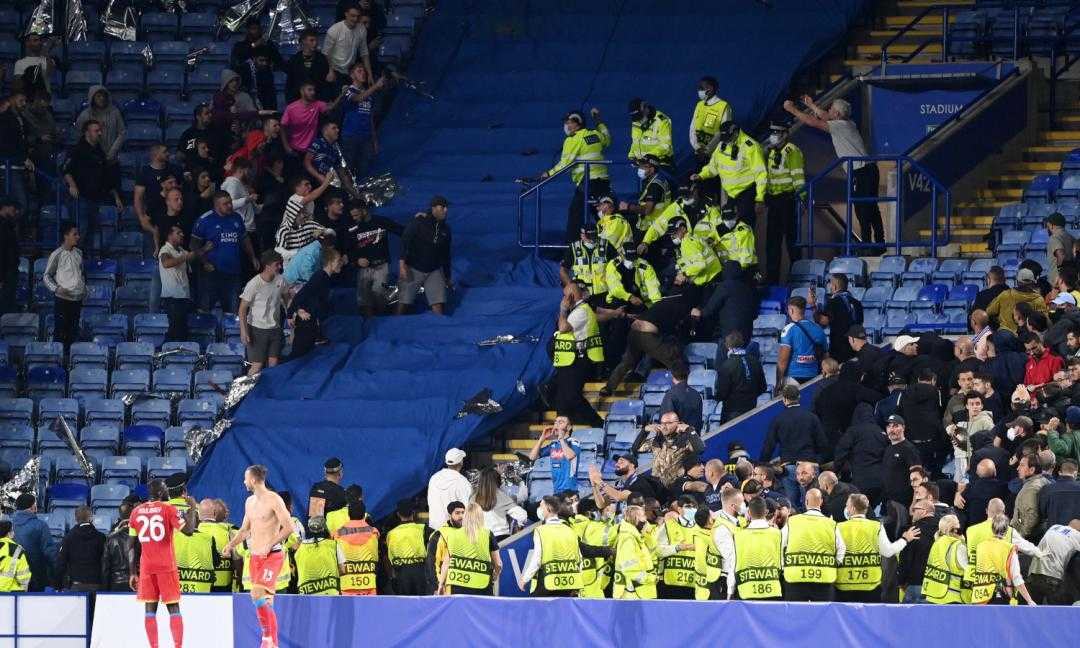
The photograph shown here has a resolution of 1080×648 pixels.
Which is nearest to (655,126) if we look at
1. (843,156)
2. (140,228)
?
(843,156)

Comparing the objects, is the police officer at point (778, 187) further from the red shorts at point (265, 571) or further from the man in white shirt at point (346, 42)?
the red shorts at point (265, 571)

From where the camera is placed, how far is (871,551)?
1828 cm

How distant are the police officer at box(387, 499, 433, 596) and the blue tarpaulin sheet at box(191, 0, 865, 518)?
273 centimetres

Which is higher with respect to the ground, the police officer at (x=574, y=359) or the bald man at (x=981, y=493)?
the police officer at (x=574, y=359)

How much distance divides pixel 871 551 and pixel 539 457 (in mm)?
5060

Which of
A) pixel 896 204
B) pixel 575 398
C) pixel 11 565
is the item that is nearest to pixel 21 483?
pixel 11 565

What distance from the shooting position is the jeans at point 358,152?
89.5 ft

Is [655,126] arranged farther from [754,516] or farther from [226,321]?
[754,516]

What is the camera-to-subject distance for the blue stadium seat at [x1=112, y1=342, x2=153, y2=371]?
81.6 feet

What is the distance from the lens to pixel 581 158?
25703mm

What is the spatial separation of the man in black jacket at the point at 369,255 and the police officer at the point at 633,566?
7.18 meters

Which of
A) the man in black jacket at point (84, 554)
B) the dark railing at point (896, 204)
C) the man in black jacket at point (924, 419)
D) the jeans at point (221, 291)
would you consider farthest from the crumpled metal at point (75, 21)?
the man in black jacket at point (924, 419)

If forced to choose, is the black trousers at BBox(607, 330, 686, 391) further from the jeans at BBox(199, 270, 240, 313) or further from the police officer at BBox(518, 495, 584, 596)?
the jeans at BBox(199, 270, 240, 313)

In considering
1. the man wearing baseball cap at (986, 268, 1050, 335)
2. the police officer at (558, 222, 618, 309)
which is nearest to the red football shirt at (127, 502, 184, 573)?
the police officer at (558, 222, 618, 309)
